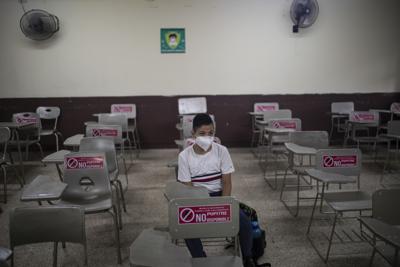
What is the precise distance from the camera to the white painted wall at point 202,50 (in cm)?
→ 522

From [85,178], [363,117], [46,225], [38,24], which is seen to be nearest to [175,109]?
[38,24]

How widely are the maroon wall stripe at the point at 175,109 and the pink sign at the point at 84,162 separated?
3.17 meters

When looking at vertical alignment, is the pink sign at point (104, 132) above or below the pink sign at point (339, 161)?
above

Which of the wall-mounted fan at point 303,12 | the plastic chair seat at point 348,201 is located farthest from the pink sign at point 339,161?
the wall-mounted fan at point 303,12

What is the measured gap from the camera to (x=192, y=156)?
2113 mm

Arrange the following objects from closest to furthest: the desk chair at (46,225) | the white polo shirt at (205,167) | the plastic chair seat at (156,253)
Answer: the plastic chair seat at (156,253) → the desk chair at (46,225) → the white polo shirt at (205,167)

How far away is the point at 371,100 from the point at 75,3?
5.55 m

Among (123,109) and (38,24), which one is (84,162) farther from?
(38,24)

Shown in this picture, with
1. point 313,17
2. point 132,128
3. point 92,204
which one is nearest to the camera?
point 92,204

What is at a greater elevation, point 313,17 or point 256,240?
point 313,17

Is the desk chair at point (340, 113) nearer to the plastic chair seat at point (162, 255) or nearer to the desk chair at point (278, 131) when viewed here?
the desk chair at point (278, 131)

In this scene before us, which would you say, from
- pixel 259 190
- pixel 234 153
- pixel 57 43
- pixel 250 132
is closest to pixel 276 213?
pixel 259 190

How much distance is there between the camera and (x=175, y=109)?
5547mm

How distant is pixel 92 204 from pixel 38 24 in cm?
402
